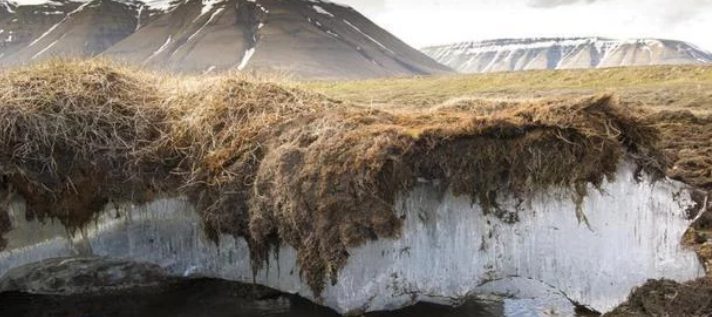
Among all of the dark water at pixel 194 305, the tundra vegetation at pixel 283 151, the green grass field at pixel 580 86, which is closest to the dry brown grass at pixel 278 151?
the tundra vegetation at pixel 283 151

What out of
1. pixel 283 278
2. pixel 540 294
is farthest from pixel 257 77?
pixel 540 294

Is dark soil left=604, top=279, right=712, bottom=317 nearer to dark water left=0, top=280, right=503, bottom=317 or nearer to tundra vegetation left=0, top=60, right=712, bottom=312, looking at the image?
tundra vegetation left=0, top=60, right=712, bottom=312

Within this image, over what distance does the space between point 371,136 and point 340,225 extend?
55.7 inches

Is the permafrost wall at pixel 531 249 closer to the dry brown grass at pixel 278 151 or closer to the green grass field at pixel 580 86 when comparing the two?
the dry brown grass at pixel 278 151

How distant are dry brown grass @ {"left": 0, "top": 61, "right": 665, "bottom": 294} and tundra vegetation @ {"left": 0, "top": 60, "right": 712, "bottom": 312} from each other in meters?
0.02

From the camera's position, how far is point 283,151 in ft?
33.5

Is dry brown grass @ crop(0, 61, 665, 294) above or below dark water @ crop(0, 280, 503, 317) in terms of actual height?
above

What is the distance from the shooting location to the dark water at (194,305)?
10.7 meters

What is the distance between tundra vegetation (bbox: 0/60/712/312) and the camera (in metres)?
9.59

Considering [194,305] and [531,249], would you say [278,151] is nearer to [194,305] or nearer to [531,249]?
[194,305]

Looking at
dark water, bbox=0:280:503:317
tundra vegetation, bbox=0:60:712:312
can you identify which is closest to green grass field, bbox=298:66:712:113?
tundra vegetation, bbox=0:60:712:312

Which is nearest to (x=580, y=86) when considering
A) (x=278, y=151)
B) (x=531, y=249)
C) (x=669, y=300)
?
(x=669, y=300)

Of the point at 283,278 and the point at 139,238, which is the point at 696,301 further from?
the point at 139,238

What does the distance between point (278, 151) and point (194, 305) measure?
3.18m
